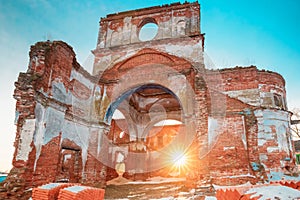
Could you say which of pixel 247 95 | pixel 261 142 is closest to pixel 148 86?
pixel 247 95

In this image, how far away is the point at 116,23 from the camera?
1382 centimetres

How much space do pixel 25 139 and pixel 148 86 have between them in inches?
248

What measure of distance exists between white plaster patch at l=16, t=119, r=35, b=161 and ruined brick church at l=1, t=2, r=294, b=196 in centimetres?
3

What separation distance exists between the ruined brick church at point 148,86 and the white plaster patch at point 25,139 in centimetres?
3

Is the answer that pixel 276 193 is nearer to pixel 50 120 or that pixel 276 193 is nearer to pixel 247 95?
pixel 50 120

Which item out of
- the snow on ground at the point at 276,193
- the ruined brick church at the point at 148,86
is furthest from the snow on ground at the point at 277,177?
the snow on ground at the point at 276,193

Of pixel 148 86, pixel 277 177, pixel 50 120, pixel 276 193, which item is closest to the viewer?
pixel 276 193

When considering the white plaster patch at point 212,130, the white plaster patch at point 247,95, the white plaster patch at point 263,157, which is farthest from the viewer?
the white plaster patch at point 247,95

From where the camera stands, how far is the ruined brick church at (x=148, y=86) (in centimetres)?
738

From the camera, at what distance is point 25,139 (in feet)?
22.5

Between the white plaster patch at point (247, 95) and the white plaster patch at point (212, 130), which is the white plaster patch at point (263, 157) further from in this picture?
the white plaster patch at point (247, 95)

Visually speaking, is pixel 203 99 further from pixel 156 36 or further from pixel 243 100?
pixel 156 36

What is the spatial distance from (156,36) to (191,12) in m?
2.41

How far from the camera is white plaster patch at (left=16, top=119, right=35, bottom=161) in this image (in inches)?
263
